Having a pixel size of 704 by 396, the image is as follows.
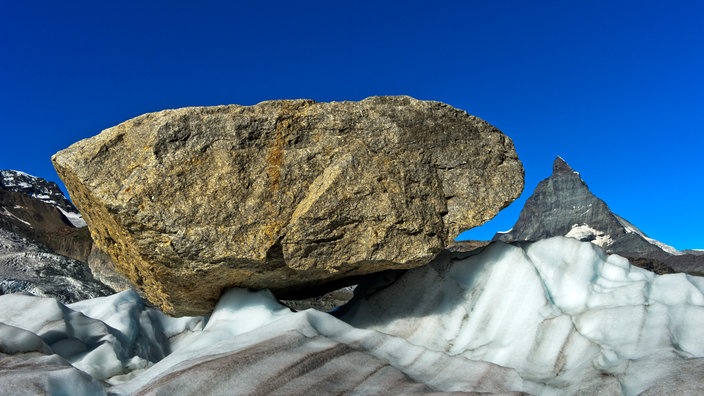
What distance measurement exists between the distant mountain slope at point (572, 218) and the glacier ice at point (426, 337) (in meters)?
90.2

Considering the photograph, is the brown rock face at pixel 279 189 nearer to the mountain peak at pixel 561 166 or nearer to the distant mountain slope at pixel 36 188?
the distant mountain slope at pixel 36 188

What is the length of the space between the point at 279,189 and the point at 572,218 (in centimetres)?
11953

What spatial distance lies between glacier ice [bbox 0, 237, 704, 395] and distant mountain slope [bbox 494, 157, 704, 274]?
90245 millimetres

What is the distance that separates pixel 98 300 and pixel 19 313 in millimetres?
2204

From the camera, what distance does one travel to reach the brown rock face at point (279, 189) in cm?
780

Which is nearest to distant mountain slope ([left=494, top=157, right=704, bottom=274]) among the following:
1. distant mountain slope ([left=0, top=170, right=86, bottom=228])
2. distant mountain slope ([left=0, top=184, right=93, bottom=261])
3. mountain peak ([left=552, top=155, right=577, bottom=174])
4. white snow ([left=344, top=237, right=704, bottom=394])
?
mountain peak ([left=552, top=155, right=577, bottom=174])

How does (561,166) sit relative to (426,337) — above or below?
above

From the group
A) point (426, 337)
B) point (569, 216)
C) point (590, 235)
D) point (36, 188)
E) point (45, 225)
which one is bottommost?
point (426, 337)

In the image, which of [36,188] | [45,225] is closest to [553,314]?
[45,225]

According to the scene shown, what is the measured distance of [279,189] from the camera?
803 cm

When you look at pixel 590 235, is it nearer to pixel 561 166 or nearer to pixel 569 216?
pixel 569 216

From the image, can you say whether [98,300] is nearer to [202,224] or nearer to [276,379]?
[202,224]

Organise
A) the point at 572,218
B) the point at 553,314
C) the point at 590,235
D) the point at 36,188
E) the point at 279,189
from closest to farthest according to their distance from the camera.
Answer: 1. the point at 553,314
2. the point at 279,189
3. the point at 36,188
4. the point at 590,235
5. the point at 572,218

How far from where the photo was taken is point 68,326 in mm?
8719
